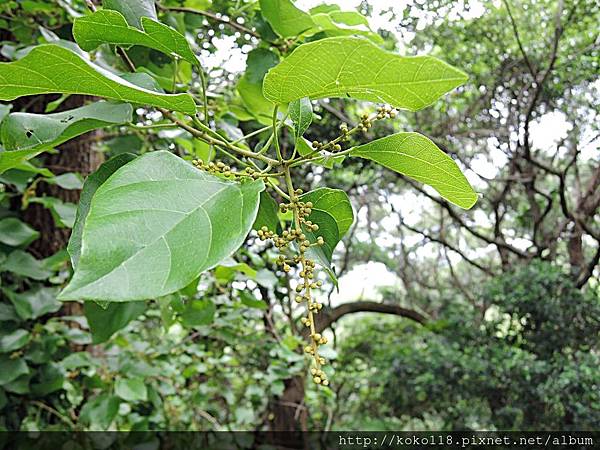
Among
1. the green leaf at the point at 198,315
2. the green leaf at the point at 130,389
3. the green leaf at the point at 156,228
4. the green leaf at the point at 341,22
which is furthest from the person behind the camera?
the green leaf at the point at 130,389

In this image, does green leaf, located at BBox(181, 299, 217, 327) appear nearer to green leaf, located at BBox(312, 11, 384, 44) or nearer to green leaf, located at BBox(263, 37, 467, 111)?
green leaf, located at BBox(312, 11, 384, 44)

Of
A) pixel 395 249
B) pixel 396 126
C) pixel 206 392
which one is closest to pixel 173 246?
pixel 206 392

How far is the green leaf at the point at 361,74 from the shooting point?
0.90ft

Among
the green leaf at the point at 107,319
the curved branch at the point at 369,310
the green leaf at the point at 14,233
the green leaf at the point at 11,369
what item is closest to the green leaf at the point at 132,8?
the green leaf at the point at 107,319

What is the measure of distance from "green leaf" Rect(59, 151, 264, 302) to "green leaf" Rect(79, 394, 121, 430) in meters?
0.95

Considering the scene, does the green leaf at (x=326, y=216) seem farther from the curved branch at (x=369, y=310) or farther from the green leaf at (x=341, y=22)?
the curved branch at (x=369, y=310)

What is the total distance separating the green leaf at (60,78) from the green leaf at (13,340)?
80 cm

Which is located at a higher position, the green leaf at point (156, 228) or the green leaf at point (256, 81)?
the green leaf at point (256, 81)

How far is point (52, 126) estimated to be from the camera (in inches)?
16.0

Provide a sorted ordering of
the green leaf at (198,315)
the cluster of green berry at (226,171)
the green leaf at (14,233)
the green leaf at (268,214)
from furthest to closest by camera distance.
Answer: the green leaf at (14,233) → the green leaf at (198,315) → the green leaf at (268,214) → the cluster of green berry at (226,171)

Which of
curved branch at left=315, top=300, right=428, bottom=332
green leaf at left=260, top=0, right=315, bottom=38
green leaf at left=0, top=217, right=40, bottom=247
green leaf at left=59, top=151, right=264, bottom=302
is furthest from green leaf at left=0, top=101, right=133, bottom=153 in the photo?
curved branch at left=315, top=300, right=428, bottom=332

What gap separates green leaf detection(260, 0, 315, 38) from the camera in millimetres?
569

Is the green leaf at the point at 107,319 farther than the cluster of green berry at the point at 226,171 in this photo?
Yes

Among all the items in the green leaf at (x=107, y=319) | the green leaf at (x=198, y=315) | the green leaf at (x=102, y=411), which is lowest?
the green leaf at (x=102, y=411)
